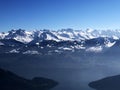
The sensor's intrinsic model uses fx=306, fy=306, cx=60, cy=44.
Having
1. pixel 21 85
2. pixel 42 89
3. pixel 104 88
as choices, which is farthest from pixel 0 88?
pixel 104 88

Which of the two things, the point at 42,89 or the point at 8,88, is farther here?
the point at 42,89

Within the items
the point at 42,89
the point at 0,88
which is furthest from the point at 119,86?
the point at 0,88

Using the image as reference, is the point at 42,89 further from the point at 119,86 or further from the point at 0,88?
the point at 119,86

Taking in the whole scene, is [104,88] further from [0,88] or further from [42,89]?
[0,88]

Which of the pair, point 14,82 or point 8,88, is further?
point 14,82

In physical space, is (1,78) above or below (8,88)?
above

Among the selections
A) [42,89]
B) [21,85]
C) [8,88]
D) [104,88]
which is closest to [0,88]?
[8,88]

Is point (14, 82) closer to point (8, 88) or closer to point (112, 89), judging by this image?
point (8, 88)

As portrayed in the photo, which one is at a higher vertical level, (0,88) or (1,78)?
(1,78)
